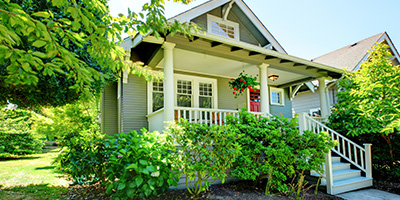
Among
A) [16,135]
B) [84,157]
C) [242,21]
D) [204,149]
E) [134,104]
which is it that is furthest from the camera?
[16,135]

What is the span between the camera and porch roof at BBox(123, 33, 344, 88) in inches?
218

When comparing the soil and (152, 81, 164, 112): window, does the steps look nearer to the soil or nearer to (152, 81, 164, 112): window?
the soil

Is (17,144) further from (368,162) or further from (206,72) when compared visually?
(368,162)

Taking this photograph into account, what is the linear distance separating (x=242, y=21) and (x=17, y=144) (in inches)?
459

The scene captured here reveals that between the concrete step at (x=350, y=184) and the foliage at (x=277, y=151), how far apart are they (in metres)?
0.80

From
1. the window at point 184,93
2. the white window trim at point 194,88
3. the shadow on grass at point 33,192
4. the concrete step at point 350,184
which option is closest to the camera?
the shadow on grass at point 33,192

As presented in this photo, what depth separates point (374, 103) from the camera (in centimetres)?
541

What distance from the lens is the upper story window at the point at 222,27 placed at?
8328 mm

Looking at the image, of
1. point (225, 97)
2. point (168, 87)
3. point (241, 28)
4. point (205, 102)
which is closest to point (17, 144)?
point (205, 102)

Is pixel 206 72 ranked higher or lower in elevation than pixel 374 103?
higher

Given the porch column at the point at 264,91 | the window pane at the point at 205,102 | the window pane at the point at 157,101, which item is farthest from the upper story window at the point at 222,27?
the window pane at the point at 157,101

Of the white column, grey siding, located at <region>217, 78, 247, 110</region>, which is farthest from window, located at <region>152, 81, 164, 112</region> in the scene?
the white column

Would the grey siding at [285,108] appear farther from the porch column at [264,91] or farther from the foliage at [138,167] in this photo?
the foliage at [138,167]

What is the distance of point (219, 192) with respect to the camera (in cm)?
423
